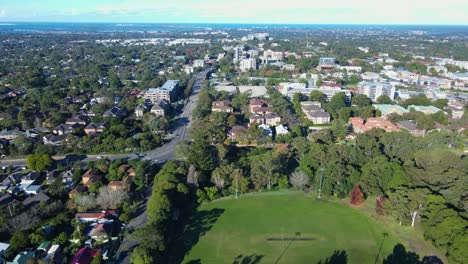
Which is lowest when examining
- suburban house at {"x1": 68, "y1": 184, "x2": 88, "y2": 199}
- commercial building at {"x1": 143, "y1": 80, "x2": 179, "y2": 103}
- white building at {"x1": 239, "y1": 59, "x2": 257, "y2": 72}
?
suburban house at {"x1": 68, "y1": 184, "x2": 88, "y2": 199}

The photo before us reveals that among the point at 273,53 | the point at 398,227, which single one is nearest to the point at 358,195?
the point at 398,227

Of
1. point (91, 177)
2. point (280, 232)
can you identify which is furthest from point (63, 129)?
point (280, 232)

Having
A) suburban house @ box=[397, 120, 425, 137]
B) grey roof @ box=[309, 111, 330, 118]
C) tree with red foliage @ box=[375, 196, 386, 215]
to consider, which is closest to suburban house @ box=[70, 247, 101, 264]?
tree with red foliage @ box=[375, 196, 386, 215]

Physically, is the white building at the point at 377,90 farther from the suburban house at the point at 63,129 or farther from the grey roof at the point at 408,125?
the suburban house at the point at 63,129

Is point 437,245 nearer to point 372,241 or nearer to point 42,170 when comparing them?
point 372,241

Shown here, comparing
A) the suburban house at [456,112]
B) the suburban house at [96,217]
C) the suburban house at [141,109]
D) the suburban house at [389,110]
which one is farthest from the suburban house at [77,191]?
the suburban house at [456,112]

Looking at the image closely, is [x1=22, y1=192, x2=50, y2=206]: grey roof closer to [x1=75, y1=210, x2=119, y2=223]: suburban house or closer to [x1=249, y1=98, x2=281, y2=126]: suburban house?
[x1=75, y1=210, x2=119, y2=223]: suburban house

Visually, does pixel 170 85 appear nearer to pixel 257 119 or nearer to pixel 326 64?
pixel 257 119
